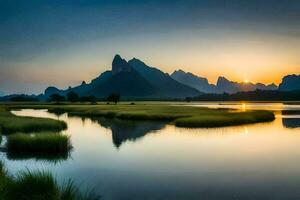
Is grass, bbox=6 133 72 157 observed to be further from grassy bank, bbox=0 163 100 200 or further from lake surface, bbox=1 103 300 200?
grassy bank, bbox=0 163 100 200

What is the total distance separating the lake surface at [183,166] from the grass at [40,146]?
1.52 m

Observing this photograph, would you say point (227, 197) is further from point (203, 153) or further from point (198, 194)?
point (203, 153)

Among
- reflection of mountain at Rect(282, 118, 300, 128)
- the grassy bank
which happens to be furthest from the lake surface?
reflection of mountain at Rect(282, 118, 300, 128)

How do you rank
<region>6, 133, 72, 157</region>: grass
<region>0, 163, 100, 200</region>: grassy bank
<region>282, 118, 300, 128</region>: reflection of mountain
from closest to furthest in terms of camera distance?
<region>0, 163, 100, 200</region>: grassy bank
<region>6, 133, 72, 157</region>: grass
<region>282, 118, 300, 128</region>: reflection of mountain

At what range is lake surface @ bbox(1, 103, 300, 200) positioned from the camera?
65.6 feet

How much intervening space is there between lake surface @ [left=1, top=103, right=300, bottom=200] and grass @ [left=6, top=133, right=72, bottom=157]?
1521 mm

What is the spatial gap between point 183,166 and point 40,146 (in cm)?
1287

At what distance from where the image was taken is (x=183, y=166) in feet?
90.5

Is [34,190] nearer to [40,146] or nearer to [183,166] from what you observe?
[183,166]

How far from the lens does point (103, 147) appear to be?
3928cm

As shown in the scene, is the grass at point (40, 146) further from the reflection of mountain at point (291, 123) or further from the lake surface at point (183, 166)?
the reflection of mountain at point (291, 123)

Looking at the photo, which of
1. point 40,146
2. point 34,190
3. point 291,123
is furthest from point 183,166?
point 291,123

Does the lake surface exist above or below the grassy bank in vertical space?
below

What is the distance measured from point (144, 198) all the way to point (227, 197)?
4095 millimetres
